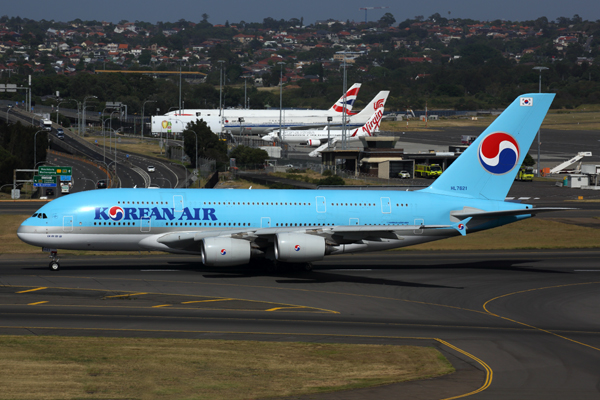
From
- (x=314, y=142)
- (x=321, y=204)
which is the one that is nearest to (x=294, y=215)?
(x=321, y=204)

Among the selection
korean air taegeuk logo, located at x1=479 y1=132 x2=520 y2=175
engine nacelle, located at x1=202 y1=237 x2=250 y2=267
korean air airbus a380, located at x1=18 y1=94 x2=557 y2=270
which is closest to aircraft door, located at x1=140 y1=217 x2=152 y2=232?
Answer: korean air airbus a380, located at x1=18 y1=94 x2=557 y2=270

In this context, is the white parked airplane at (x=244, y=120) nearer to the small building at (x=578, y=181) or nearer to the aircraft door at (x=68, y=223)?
the small building at (x=578, y=181)

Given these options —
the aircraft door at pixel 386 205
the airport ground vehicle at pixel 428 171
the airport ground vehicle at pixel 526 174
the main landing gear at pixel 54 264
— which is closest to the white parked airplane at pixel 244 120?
the airport ground vehicle at pixel 428 171

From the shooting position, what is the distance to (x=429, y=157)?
12925 centimetres

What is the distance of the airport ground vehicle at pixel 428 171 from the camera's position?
12119 cm

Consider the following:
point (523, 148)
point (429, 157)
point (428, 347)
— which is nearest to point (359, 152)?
point (429, 157)

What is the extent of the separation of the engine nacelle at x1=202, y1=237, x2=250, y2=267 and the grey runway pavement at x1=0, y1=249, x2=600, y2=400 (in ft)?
4.75

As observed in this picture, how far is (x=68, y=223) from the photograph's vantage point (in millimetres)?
41156

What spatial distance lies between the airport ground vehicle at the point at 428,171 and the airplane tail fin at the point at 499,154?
74.5 metres

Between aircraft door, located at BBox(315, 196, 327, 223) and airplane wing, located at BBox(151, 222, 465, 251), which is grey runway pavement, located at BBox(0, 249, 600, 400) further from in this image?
aircraft door, located at BBox(315, 196, 327, 223)

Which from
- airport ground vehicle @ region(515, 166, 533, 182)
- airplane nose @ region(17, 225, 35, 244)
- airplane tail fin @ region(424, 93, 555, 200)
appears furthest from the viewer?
airport ground vehicle @ region(515, 166, 533, 182)

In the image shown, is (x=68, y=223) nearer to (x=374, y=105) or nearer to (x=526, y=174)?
(x=526, y=174)

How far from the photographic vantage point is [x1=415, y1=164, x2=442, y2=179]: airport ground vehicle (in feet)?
398

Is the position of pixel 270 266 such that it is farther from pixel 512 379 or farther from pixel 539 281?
pixel 512 379
